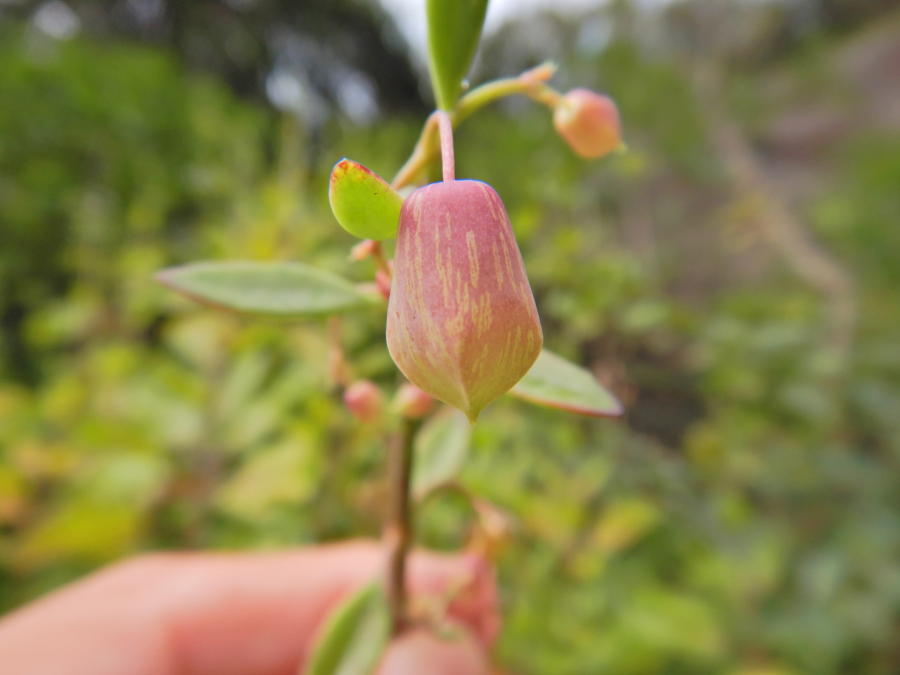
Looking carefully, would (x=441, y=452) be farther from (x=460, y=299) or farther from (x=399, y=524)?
(x=460, y=299)

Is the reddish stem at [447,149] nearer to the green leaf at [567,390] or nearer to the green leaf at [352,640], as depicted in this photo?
A: the green leaf at [567,390]

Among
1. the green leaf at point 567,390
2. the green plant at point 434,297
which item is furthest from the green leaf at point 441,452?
the green leaf at point 567,390

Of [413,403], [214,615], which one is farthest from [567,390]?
[214,615]

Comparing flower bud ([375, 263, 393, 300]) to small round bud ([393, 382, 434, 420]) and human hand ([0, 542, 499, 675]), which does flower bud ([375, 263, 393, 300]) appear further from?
human hand ([0, 542, 499, 675])

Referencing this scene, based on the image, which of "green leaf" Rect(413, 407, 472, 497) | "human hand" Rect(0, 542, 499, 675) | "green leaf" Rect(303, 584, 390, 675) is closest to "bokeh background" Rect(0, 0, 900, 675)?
"human hand" Rect(0, 542, 499, 675)

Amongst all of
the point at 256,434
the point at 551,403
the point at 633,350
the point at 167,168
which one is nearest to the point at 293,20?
the point at 167,168

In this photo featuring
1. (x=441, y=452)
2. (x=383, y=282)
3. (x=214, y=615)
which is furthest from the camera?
(x=214, y=615)
